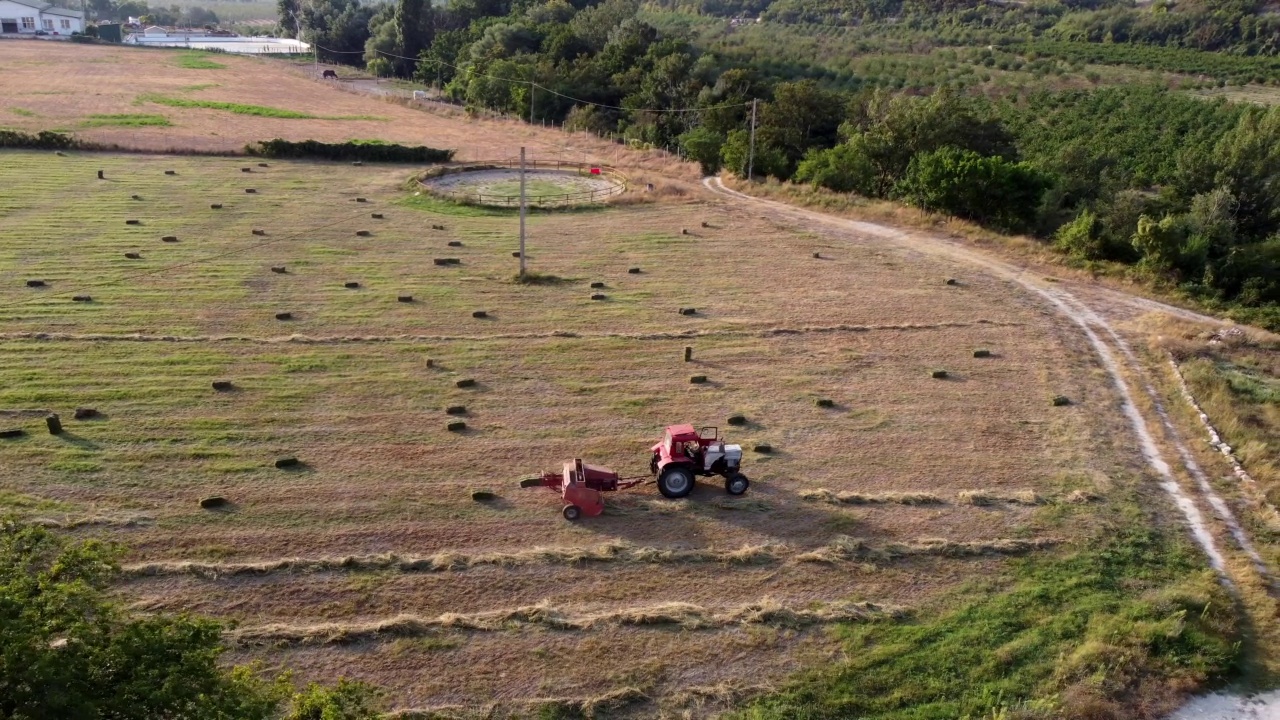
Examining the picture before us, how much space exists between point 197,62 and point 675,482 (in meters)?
114

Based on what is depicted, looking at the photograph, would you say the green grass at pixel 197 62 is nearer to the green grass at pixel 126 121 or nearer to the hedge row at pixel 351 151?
the green grass at pixel 126 121

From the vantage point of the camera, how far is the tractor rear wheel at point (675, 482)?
65.6 ft

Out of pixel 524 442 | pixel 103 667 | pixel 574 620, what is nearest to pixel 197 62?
pixel 524 442

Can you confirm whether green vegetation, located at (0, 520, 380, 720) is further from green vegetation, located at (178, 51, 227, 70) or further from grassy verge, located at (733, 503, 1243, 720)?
green vegetation, located at (178, 51, 227, 70)

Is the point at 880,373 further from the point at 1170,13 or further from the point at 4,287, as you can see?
the point at 1170,13

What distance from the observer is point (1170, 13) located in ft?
346

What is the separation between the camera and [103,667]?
9.37m

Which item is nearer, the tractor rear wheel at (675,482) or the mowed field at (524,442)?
the mowed field at (524,442)

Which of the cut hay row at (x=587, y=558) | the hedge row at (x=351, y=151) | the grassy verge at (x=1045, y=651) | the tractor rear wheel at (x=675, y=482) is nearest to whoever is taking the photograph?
the grassy verge at (x=1045, y=651)

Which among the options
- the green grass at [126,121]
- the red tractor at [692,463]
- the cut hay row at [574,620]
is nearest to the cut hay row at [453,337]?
the red tractor at [692,463]

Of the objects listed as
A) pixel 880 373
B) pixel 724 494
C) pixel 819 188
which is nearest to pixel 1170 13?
pixel 819 188

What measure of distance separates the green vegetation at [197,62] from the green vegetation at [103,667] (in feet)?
368

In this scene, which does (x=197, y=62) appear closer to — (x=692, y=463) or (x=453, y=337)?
(x=453, y=337)

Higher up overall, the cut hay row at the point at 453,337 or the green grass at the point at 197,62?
the green grass at the point at 197,62
